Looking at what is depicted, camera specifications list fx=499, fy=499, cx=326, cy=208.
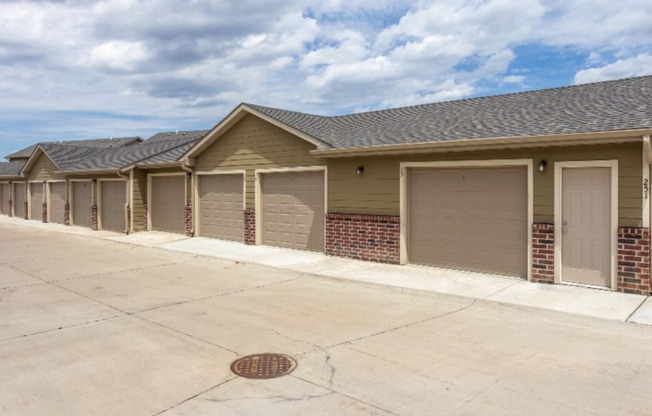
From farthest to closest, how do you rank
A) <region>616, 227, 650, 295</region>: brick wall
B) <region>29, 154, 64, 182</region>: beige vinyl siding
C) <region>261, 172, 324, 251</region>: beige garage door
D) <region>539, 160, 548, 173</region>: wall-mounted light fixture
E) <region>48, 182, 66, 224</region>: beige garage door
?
<region>29, 154, 64, 182</region>: beige vinyl siding, <region>48, 182, 66, 224</region>: beige garage door, <region>261, 172, 324, 251</region>: beige garage door, <region>539, 160, 548, 173</region>: wall-mounted light fixture, <region>616, 227, 650, 295</region>: brick wall

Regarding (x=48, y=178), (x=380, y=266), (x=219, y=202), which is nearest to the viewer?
(x=380, y=266)

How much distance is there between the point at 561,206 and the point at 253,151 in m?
8.82

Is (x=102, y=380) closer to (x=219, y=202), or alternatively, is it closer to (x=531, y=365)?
(x=531, y=365)

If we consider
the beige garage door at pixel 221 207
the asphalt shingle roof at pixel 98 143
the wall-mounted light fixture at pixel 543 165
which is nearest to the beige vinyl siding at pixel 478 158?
the wall-mounted light fixture at pixel 543 165

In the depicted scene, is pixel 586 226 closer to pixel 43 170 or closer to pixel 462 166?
pixel 462 166

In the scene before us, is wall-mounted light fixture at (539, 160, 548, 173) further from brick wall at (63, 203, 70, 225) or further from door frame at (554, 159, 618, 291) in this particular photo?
brick wall at (63, 203, 70, 225)

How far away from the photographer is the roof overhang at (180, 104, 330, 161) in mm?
12906

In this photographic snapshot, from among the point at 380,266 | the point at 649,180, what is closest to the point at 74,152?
the point at 380,266

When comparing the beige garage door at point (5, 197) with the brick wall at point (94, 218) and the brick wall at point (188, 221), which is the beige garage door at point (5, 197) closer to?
the brick wall at point (94, 218)

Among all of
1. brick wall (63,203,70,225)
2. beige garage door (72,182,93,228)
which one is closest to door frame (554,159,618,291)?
beige garage door (72,182,93,228)

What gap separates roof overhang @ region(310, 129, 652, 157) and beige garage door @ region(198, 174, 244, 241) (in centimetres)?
454

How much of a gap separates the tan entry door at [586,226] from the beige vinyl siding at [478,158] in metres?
0.24

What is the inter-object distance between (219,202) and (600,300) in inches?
456

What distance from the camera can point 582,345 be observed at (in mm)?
5875
